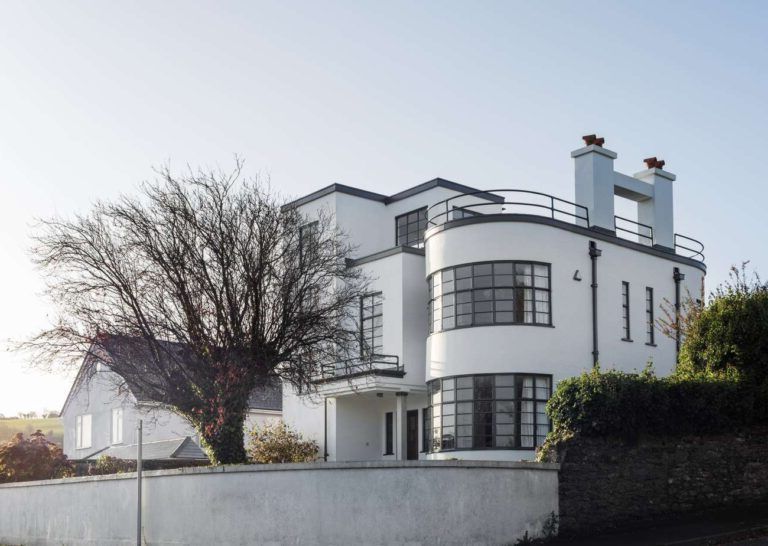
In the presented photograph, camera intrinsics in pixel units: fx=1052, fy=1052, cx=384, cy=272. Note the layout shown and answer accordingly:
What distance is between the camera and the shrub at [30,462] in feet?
104

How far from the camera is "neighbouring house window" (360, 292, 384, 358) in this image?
33.0 m

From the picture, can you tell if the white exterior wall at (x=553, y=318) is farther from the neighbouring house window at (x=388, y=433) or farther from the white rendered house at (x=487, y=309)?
the neighbouring house window at (x=388, y=433)

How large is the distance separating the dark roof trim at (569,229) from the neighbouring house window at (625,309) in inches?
50.2

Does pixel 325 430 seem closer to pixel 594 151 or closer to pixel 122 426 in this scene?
pixel 594 151

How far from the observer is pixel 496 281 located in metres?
Answer: 29.1

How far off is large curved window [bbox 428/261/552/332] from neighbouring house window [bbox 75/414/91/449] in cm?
2658

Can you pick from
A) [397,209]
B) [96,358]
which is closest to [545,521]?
[96,358]

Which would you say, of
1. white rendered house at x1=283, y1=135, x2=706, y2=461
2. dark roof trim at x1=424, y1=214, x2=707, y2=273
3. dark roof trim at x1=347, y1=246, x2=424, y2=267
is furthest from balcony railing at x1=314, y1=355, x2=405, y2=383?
dark roof trim at x1=424, y1=214, x2=707, y2=273

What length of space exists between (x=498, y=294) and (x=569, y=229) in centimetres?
314

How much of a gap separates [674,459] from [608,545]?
4.18 m

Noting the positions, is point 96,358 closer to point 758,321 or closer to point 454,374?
point 454,374

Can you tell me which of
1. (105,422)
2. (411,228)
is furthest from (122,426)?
(411,228)

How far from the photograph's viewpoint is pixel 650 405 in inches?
899

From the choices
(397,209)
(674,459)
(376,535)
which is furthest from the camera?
(397,209)
